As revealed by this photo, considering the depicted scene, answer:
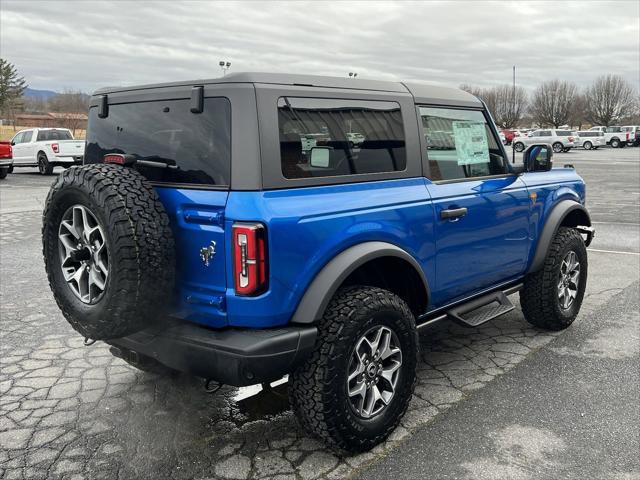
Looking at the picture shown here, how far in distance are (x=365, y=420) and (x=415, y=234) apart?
3.48ft

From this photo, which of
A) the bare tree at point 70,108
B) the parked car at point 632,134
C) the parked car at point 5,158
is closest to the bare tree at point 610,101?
the parked car at point 632,134

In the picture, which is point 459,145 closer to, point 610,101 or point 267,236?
point 267,236

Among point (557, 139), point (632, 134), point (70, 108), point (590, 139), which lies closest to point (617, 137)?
point (632, 134)

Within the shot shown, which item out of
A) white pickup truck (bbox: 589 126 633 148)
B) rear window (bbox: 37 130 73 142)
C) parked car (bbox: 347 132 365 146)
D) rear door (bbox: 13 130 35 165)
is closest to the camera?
parked car (bbox: 347 132 365 146)

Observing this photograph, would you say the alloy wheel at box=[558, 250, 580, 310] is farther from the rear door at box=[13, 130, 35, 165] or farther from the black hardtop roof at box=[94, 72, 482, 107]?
the rear door at box=[13, 130, 35, 165]

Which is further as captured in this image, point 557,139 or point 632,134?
point 632,134

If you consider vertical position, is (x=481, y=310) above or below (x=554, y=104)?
below

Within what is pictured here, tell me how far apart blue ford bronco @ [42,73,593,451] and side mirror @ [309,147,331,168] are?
1 centimetres

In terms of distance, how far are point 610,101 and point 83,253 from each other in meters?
94.2

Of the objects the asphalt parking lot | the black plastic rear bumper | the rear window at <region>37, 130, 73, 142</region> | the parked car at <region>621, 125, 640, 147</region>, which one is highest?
the parked car at <region>621, 125, 640, 147</region>

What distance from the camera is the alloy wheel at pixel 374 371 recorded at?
302cm

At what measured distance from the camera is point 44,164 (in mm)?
21656

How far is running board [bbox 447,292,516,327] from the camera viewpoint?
12.7 ft

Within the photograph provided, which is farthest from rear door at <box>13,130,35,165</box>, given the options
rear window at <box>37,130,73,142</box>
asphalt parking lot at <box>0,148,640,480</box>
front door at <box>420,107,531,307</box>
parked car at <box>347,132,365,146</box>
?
parked car at <box>347,132,365,146</box>
